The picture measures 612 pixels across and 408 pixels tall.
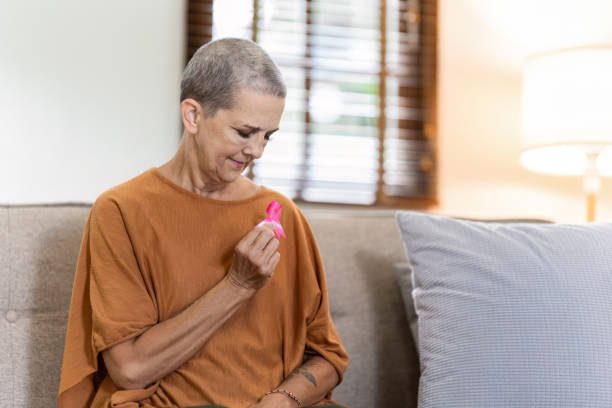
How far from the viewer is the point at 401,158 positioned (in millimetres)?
2408

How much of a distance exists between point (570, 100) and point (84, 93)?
1.59 m

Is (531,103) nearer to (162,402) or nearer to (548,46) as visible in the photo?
(548,46)

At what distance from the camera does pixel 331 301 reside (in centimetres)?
148

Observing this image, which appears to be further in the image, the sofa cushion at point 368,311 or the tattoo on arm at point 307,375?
the sofa cushion at point 368,311

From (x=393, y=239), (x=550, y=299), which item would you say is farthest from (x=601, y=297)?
(x=393, y=239)

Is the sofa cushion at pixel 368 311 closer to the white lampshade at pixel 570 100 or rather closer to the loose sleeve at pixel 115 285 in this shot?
the loose sleeve at pixel 115 285

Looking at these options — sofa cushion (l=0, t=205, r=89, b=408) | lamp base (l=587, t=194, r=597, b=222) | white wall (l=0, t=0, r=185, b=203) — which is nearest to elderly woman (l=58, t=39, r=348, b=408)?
sofa cushion (l=0, t=205, r=89, b=408)

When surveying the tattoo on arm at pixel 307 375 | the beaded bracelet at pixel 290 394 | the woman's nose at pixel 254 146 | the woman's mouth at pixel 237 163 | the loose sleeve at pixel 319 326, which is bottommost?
the beaded bracelet at pixel 290 394

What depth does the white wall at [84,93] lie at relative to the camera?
2.12 meters

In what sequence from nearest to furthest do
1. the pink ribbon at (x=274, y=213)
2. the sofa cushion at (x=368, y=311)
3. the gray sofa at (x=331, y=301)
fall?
the pink ribbon at (x=274, y=213), the gray sofa at (x=331, y=301), the sofa cushion at (x=368, y=311)

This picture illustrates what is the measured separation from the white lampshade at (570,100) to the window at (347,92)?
0.46 m

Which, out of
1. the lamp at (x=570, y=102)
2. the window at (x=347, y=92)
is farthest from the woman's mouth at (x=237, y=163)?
the lamp at (x=570, y=102)

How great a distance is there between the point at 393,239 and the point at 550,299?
49 centimetres

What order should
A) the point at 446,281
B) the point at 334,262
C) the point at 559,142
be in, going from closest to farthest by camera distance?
the point at 446,281
the point at 334,262
the point at 559,142
